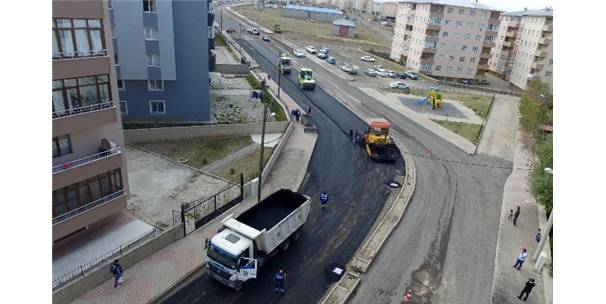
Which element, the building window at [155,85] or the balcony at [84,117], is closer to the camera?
the balcony at [84,117]

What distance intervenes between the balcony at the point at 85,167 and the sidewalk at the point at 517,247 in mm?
22241

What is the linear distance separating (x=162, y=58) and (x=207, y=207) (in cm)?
1852

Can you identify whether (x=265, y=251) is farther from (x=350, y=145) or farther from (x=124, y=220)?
(x=350, y=145)

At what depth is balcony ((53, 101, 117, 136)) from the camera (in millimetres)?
18984

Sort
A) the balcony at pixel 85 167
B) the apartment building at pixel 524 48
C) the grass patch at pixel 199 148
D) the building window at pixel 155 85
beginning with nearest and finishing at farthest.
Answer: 1. the balcony at pixel 85 167
2. the grass patch at pixel 199 148
3. the building window at pixel 155 85
4. the apartment building at pixel 524 48

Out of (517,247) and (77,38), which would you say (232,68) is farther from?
(517,247)

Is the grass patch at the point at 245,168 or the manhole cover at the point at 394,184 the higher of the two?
the grass patch at the point at 245,168

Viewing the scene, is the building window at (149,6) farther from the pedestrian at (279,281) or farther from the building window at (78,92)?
the pedestrian at (279,281)

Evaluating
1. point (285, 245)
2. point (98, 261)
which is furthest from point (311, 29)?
point (98, 261)

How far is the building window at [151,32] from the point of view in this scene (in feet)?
120

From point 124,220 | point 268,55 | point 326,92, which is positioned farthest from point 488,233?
point 268,55

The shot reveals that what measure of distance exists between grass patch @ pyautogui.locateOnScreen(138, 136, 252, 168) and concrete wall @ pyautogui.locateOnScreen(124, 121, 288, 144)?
515 millimetres

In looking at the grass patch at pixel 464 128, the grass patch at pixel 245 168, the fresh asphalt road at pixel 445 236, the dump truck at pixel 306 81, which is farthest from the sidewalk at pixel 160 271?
the dump truck at pixel 306 81

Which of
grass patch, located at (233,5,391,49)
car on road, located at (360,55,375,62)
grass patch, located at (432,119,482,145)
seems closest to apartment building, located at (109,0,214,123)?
grass patch, located at (432,119,482,145)
